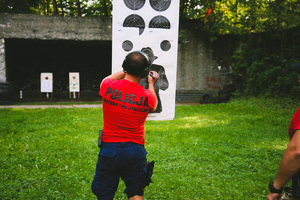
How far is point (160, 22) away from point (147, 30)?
175 mm

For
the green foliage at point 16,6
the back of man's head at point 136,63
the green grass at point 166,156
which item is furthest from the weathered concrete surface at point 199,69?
the green foliage at point 16,6

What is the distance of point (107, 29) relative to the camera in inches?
454

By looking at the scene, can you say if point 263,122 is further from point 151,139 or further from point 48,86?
point 48,86

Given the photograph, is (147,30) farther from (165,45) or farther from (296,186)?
(296,186)

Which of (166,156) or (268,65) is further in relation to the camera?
(268,65)

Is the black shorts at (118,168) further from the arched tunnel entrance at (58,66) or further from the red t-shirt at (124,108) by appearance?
the arched tunnel entrance at (58,66)

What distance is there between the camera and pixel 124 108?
1913 millimetres

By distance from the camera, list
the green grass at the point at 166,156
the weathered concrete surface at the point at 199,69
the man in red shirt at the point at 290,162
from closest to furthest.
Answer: the man in red shirt at the point at 290,162
the green grass at the point at 166,156
the weathered concrete surface at the point at 199,69

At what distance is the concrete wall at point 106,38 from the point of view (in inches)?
425

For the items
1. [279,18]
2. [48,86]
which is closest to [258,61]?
[279,18]

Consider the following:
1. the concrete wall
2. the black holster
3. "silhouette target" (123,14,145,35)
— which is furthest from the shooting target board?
the concrete wall

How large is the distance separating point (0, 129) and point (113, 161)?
16.7ft

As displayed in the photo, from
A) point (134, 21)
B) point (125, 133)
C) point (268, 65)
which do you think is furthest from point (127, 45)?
point (268, 65)

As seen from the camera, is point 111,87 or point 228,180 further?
point 228,180
